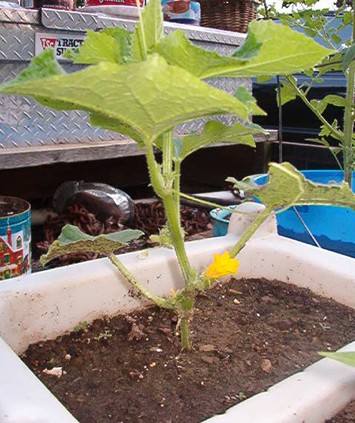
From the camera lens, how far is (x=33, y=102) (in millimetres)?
2211

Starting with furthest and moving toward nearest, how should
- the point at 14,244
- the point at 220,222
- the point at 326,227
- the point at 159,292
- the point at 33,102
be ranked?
the point at 33,102 < the point at 220,222 < the point at 14,244 < the point at 326,227 < the point at 159,292

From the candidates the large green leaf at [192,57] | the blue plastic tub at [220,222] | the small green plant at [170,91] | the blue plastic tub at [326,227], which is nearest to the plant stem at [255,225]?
the small green plant at [170,91]

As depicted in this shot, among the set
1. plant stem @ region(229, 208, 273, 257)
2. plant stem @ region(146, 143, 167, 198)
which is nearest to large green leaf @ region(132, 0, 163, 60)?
plant stem @ region(146, 143, 167, 198)

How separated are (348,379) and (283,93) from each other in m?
1.22

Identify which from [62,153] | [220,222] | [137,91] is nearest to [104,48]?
[137,91]

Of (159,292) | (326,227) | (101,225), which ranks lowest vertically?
(101,225)

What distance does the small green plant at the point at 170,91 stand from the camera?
43 centimetres

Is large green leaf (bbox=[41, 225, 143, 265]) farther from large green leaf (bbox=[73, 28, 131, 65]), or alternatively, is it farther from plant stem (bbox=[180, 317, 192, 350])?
large green leaf (bbox=[73, 28, 131, 65])

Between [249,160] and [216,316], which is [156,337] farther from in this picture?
[249,160]

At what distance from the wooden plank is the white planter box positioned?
3.93ft

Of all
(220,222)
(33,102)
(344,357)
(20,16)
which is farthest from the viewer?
(33,102)

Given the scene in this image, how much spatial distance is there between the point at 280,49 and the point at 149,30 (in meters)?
0.15

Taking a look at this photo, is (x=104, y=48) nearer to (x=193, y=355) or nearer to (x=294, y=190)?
(x=294, y=190)

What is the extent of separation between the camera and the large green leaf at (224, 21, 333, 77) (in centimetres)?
53
